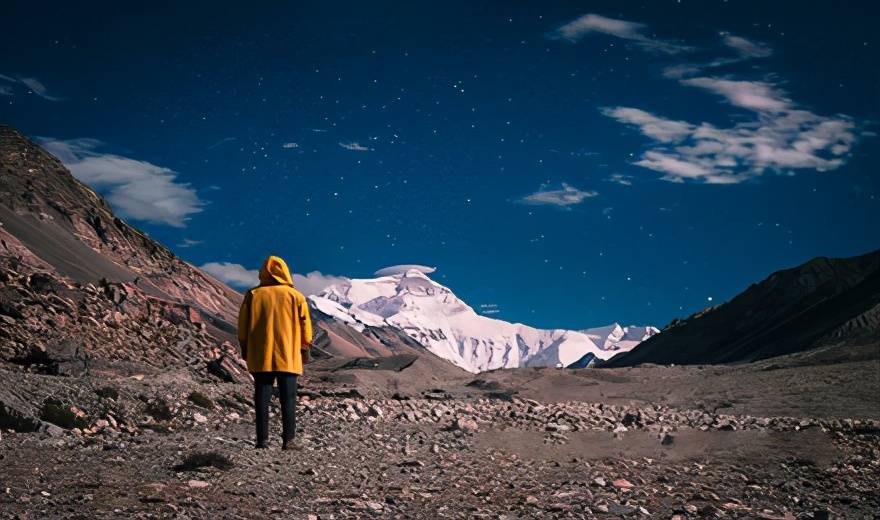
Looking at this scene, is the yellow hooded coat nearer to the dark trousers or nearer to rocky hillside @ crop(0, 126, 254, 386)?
the dark trousers

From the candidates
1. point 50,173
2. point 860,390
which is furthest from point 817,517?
point 50,173

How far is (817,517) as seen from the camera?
7465 millimetres

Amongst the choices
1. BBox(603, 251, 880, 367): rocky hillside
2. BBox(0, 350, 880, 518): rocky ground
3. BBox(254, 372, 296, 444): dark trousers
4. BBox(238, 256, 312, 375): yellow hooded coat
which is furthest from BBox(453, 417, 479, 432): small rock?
BBox(603, 251, 880, 367): rocky hillside

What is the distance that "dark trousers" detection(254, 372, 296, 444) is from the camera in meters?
10.2

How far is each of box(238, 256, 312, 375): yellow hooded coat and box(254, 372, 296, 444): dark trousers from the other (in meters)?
0.14

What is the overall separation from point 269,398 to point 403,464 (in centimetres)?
193

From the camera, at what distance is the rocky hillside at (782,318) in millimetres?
90625

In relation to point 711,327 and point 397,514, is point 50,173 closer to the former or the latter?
point 711,327

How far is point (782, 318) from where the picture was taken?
12006cm

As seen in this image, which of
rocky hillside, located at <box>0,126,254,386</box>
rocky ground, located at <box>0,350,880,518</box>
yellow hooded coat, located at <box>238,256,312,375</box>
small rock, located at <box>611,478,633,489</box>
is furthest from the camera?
rocky hillside, located at <box>0,126,254,386</box>

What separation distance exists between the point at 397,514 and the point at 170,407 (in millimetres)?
9426

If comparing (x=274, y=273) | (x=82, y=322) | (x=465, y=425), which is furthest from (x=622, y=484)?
(x=82, y=322)

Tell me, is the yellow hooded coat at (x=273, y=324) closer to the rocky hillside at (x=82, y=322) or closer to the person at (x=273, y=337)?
the person at (x=273, y=337)

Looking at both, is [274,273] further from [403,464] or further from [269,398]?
[403,464]
